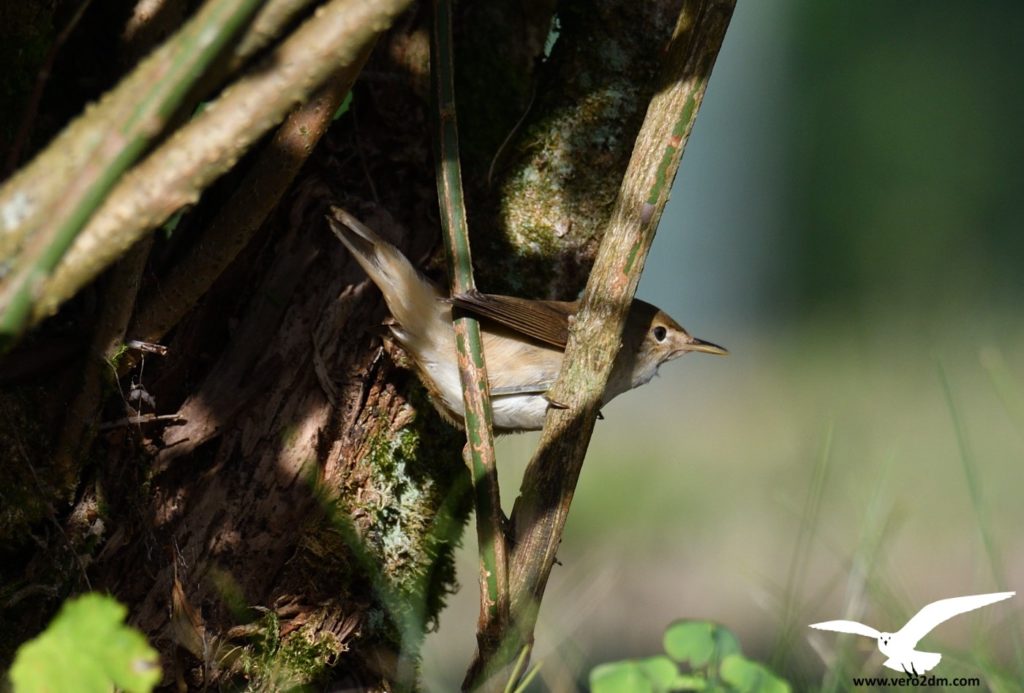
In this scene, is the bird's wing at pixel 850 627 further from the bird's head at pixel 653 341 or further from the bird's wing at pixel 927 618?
the bird's head at pixel 653 341

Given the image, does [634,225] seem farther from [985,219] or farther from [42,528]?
[985,219]

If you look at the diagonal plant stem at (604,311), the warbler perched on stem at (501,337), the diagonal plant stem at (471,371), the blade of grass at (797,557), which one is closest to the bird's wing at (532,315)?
the warbler perched on stem at (501,337)

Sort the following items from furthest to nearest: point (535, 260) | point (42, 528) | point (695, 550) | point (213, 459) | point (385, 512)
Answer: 1. point (695, 550)
2. point (535, 260)
3. point (385, 512)
4. point (213, 459)
5. point (42, 528)

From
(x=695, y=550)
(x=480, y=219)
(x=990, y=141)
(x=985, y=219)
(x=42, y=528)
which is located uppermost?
(x=480, y=219)

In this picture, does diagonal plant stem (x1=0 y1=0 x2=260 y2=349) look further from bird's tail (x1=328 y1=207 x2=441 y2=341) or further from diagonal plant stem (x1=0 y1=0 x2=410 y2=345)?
bird's tail (x1=328 y1=207 x2=441 y2=341)

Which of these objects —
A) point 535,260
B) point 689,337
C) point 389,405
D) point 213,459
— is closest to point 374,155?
point 535,260

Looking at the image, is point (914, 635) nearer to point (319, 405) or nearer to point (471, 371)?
point (471, 371)

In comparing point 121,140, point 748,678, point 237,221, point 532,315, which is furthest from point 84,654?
point 532,315

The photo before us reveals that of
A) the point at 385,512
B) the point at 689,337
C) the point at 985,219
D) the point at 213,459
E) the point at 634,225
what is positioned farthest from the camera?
the point at 985,219

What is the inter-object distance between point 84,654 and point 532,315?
1.84 metres

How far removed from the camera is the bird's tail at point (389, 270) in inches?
89.9

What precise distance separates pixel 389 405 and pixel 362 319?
238 millimetres

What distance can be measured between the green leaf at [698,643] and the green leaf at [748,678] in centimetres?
5

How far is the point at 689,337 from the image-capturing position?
3.36 metres
